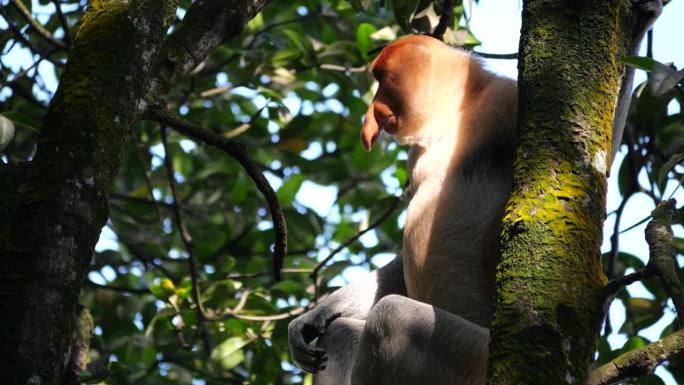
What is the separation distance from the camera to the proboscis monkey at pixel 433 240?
2760 mm

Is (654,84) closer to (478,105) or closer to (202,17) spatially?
(478,105)

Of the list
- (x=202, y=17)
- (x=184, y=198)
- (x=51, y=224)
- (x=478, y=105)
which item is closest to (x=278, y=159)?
(x=184, y=198)

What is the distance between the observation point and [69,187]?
6.07 ft

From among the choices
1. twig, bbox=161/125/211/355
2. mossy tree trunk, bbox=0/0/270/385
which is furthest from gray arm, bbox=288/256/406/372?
mossy tree trunk, bbox=0/0/270/385

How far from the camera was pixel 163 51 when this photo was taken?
98.0 inches

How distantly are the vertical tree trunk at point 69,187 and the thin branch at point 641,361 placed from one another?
1.09m

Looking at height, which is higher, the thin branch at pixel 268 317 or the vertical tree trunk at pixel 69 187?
the vertical tree trunk at pixel 69 187

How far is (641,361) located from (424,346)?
0.94m

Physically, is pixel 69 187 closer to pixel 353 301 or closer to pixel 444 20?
pixel 353 301

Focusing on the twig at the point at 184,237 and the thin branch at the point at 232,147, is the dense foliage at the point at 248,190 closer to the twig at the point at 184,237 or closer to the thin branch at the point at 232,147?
the twig at the point at 184,237

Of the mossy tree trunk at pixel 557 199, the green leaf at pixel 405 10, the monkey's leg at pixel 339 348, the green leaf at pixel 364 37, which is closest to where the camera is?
the mossy tree trunk at pixel 557 199

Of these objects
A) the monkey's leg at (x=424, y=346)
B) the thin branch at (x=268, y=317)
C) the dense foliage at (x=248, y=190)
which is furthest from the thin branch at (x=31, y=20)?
the monkey's leg at (x=424, y=346)

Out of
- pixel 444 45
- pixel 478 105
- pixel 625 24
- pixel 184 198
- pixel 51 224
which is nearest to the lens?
pixel 51 224

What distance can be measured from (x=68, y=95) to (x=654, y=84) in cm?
151
